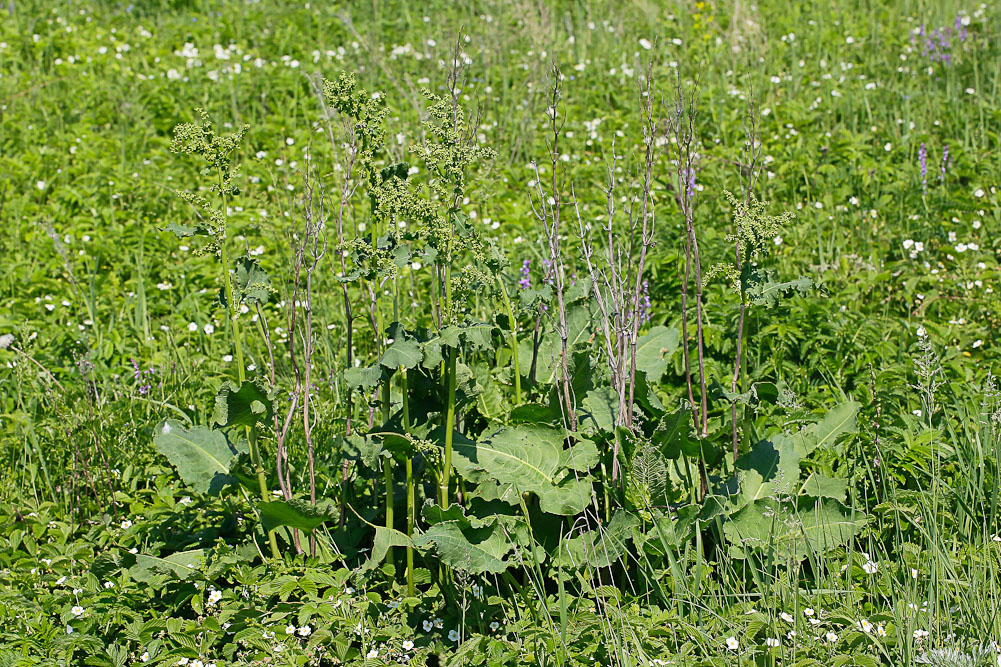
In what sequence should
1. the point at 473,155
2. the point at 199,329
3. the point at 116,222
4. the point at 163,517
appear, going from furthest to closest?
the point at 116,222 → the point at 199,329 → the point at 163,517 → the point at 473,155

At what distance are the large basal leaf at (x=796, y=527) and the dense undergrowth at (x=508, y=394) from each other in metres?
0.01

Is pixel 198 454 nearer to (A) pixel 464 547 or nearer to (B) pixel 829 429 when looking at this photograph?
(A) pixel 464 547

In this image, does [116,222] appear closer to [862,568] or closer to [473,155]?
[473,155]

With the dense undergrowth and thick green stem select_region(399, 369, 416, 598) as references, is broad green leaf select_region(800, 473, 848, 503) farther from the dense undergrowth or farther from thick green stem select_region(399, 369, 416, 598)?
thick green stem select_region(399, 369, 416, 598)

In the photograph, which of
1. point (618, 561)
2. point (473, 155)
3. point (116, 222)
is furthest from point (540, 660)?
point (116, 222)

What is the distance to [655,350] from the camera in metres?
3.29

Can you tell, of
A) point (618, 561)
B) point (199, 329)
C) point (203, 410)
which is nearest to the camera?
point (618, 561)

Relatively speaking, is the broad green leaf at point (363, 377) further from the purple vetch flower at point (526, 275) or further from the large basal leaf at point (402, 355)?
the purple vetch flower at point (526, 275)

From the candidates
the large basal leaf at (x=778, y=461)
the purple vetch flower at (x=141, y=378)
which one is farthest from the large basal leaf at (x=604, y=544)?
the purple vetch flower at (x=141, y=378)

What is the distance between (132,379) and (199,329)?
16.7 inches

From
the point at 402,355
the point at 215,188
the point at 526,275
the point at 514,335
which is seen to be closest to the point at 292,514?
the point at 402,355

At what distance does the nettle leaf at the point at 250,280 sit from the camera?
8.84 feet

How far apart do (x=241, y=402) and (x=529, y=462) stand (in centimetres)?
90

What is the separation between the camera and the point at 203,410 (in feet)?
12.1
